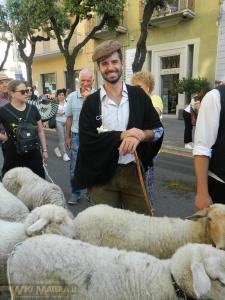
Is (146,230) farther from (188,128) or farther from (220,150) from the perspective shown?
(188,128)

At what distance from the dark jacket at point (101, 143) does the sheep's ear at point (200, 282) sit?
114 centimetres

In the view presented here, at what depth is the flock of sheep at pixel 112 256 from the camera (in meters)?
1.69

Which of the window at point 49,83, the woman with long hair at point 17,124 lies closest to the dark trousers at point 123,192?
the woman with long hair at point 17,124

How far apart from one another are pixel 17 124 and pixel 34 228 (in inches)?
80.4

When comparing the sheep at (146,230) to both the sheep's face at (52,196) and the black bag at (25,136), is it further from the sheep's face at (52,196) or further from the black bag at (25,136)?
the black bag at (25,136)

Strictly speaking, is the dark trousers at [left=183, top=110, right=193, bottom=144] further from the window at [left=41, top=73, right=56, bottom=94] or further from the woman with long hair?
the window at [left=41, top=73, right=56, bottom=94]

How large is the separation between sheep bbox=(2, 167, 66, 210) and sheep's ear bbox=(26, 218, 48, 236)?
1.21m

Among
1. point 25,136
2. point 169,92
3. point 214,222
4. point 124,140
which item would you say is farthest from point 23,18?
point 214,222

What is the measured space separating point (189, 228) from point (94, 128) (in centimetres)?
105

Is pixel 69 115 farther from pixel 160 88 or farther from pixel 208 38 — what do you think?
pixel 160 88

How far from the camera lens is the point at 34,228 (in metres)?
2.19

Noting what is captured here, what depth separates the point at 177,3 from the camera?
16.4 metres

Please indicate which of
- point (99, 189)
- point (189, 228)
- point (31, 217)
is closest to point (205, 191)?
point (189, 228)

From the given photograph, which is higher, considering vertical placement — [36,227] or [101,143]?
[101,143]
